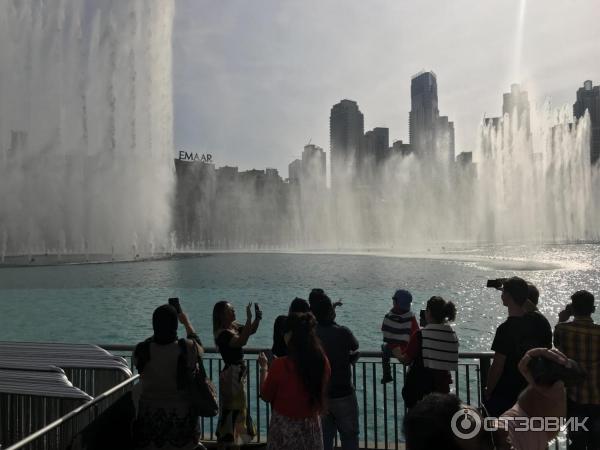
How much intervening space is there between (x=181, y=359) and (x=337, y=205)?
9795cm

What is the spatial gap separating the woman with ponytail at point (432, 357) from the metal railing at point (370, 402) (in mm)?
460

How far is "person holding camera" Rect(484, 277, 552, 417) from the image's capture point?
424 centimetres

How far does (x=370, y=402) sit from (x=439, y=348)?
8868mm

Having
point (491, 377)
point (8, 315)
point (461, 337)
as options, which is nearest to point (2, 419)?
point (491, 377)

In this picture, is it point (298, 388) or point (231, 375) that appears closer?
point (298, 388)

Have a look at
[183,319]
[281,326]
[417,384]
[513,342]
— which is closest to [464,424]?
[513,342]

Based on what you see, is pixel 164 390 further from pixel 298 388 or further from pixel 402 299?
pixel 402 299

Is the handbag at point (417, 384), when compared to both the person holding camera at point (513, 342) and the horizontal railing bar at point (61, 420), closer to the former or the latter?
the person holding camera at point (513, 342)

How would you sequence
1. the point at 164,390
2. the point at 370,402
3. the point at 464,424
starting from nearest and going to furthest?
the point at 464,424 → the point at 164,390 → the point at 370,402

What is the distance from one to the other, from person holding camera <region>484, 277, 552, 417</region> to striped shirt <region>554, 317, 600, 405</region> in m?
0.63

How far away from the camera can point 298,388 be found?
3830 millimetres

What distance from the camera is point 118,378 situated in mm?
5027

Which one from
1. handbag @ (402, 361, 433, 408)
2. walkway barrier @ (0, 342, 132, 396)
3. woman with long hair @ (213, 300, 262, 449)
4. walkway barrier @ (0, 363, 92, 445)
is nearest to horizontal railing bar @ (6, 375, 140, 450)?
walkway barrier @ (0, 363, 92, 445)

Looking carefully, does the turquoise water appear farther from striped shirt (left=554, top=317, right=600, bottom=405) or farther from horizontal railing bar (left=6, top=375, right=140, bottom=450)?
horizontal railing bar (left=6, top=375, right=140, bottom=450)
